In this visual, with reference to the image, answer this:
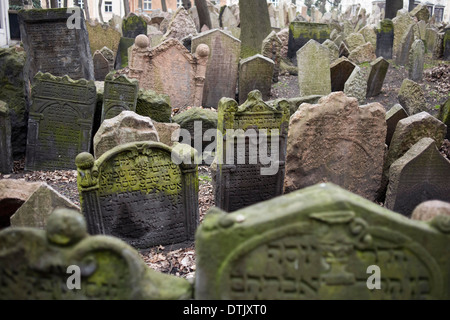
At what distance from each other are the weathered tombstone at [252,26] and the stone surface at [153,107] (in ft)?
19.1

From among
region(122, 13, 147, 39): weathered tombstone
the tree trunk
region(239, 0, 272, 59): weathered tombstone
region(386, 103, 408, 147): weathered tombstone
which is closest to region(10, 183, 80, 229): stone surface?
region(386, 103, 408, 147): weathered tombstone

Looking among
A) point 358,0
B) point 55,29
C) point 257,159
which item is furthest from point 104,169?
point 358,0

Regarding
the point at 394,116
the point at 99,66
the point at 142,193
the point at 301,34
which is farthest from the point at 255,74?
the point at 142,193

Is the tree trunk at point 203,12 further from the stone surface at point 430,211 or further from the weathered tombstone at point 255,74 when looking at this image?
the stone surface at point 430,211

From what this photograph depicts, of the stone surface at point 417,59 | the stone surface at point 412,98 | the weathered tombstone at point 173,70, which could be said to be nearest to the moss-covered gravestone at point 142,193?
the weathered tombstone at point 173,70

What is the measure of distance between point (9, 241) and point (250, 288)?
4.10ft

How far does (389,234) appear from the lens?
2.15 metres

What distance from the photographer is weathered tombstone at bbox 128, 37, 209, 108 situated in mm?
9141

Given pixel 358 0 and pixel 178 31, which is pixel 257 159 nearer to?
pixel 178 31

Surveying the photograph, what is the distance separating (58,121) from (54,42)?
268 centimetres

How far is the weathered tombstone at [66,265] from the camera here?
205 centimetres

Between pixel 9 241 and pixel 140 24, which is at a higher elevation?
pixel 140 24

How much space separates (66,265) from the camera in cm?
207

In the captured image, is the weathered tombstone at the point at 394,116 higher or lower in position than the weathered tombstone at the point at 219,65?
lower
